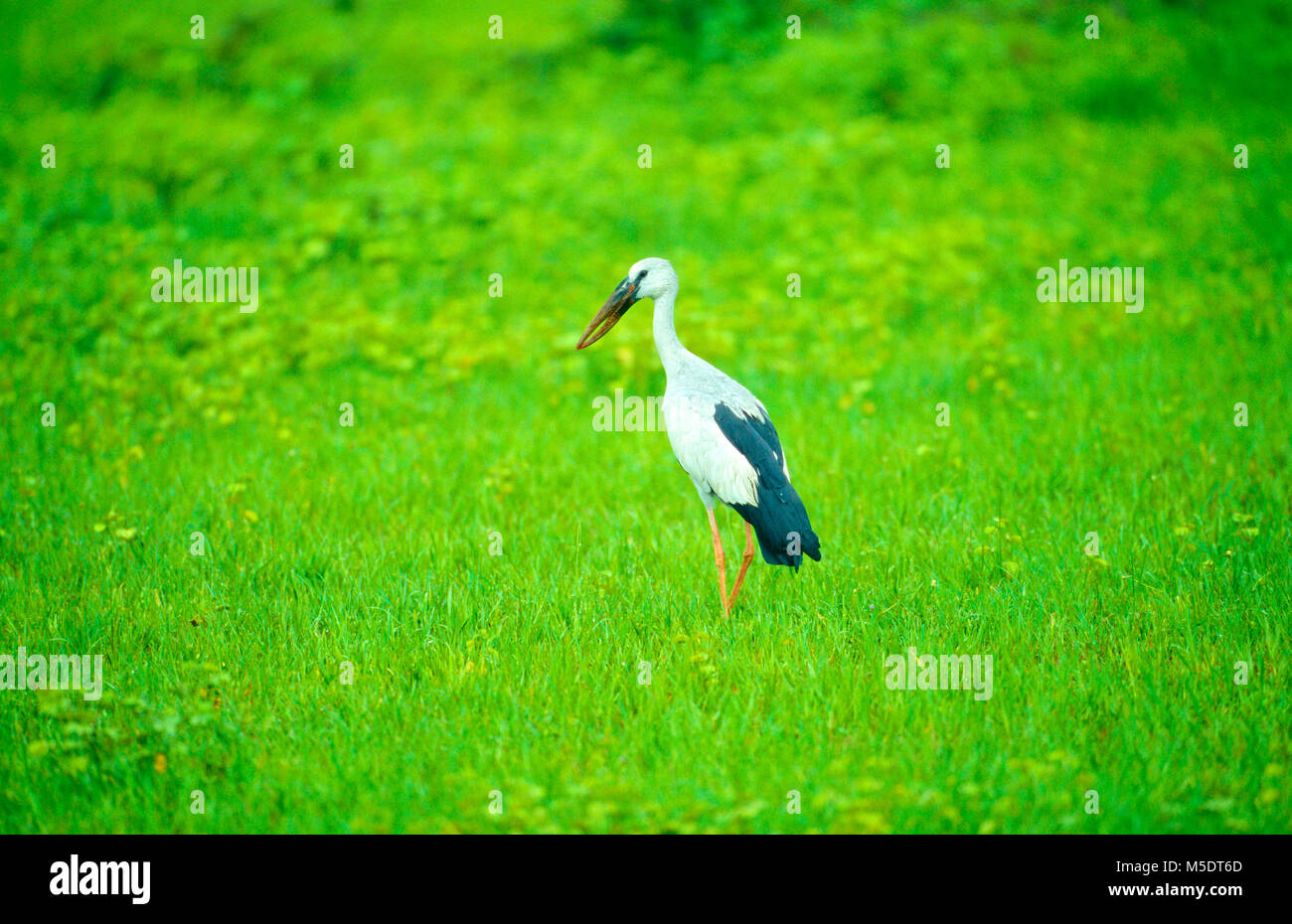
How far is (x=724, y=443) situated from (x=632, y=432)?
2495 mm

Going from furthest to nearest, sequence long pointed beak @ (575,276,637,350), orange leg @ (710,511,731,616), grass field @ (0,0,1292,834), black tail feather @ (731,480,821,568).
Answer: long pointed beak @ (575,276,637,350) → orange leg @ (710,511,731,616) → black tail feather @ (731,480,821,568) → grass field @ (0,0,1292,834)

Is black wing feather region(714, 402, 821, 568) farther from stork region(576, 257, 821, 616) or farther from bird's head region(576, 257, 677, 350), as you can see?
bird's head region(576, 257, 677, 350)

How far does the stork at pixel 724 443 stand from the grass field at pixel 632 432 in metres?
0.50

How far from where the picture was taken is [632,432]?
776cm

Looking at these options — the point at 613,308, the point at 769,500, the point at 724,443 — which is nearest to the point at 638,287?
the point at 613,308

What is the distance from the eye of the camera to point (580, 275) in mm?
10047

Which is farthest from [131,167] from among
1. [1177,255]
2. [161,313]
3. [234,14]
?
[1177,255]

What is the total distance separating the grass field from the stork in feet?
1.62

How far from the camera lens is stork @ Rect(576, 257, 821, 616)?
16.8 ft

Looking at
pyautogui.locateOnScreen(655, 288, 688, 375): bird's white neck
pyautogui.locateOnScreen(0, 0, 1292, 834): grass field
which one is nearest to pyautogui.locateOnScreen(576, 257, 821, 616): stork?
pyautogui.locateOnScreen(655, 288, 688, 375): bird's white neck

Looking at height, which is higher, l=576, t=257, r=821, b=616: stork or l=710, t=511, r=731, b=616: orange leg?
l=576, t=257, r=821, b=616: stork

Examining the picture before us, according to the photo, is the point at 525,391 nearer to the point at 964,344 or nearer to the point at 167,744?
the point at 964,344

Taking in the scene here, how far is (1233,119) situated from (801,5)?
5.53 metres

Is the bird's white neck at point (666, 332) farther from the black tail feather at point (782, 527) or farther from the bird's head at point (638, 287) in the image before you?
the black tail feather at point (782, 527)
